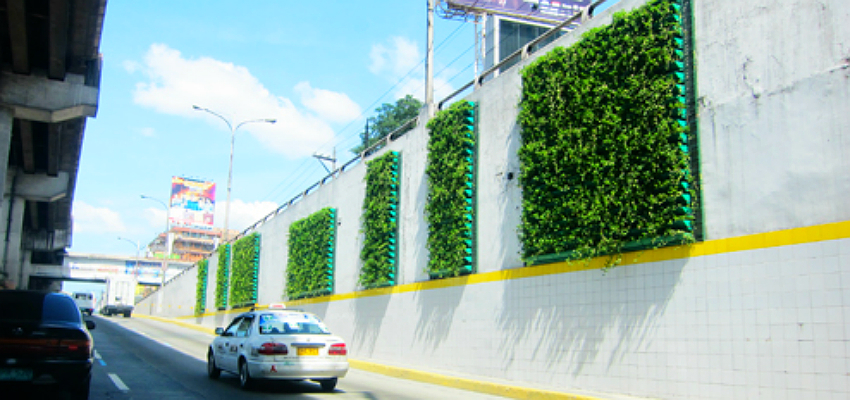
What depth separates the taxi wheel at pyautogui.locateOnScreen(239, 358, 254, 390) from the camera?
12.4 m

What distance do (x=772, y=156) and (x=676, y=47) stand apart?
8.58ft

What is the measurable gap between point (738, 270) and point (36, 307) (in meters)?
10.5

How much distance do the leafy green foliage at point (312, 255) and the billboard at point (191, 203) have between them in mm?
83407

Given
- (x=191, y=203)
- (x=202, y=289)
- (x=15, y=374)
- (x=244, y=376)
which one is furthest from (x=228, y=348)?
(x=191, y=203)

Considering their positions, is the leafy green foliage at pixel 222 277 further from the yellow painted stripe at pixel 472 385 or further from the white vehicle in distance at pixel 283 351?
the white vehicle in distance at pixel 283 351

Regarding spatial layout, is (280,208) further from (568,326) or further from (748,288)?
(748,288)

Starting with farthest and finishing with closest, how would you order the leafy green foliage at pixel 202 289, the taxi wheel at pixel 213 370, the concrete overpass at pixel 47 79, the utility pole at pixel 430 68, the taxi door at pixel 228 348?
the leafy green foliage at pixel 202 289, the utility pole at pixel 430 68, the concrete overpass at pixel 47 79, the taxi wheel at pixel 213 370, the taxi door at pixel 228 348

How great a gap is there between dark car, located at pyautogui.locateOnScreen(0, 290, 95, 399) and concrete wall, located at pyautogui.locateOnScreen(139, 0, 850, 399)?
8097 millimetres

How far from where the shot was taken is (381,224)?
71.5ft

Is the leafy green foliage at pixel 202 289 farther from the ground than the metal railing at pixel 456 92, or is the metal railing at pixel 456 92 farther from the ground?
the metal railing at pixel 456 92

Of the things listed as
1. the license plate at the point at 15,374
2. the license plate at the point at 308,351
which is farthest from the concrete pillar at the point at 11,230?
the license plate at the point at 15,374

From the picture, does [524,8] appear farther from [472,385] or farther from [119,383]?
[119,383]

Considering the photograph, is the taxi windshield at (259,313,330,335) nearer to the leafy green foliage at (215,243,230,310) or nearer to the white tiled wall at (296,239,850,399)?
the white tiled wall at (296,239,850,399)

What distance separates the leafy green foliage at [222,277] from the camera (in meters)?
42.5
